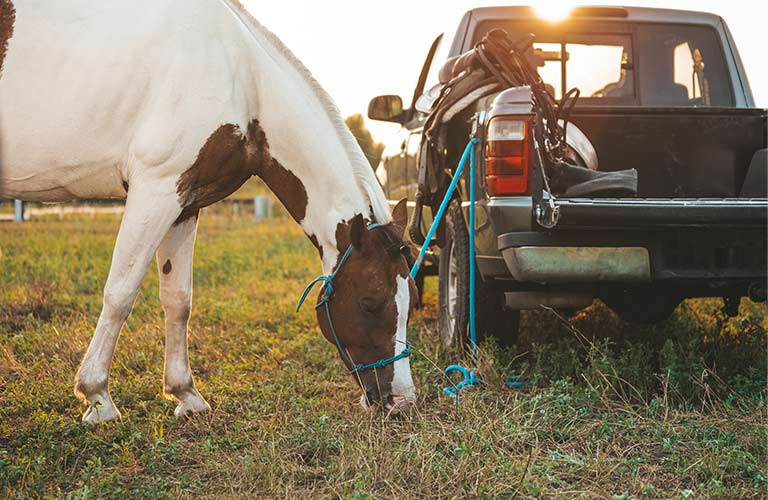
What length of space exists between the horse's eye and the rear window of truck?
252 centimetres

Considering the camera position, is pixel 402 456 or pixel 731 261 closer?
pixel 402 456

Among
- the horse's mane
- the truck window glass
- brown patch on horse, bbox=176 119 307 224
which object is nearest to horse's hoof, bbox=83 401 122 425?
brown patch on horse, bbox=176 119 307 224

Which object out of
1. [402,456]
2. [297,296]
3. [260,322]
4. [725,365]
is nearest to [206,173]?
[402,456]

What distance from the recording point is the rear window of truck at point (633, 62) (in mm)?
5477

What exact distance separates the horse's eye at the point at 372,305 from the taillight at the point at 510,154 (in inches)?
32.6

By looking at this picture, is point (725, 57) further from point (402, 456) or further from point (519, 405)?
point (402, 456)

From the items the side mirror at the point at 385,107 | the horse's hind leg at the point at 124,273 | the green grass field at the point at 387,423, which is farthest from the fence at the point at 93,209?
the horse's hind leg at the point at 124,273

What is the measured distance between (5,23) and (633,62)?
392 centimetres

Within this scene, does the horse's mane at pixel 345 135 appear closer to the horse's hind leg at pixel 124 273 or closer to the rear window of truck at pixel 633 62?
the horse's hind leg at pixel 124 273

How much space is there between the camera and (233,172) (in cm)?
387

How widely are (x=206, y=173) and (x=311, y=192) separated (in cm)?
50

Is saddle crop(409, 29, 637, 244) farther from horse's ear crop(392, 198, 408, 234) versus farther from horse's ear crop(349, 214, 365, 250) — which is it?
horse's ear crop(349, 214, 365, 250)

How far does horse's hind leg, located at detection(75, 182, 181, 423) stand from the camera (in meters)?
3.66

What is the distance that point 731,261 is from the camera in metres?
3.90
